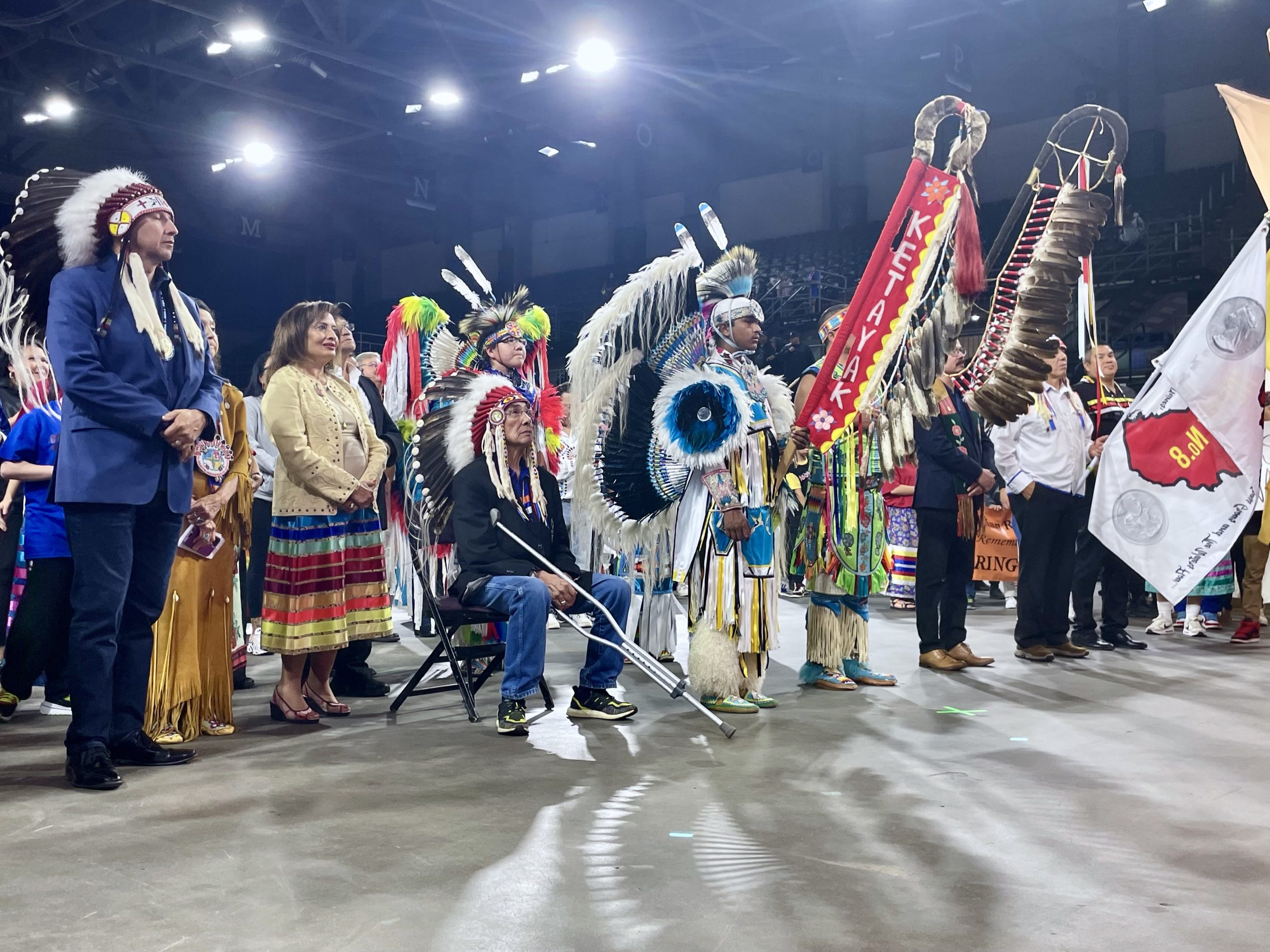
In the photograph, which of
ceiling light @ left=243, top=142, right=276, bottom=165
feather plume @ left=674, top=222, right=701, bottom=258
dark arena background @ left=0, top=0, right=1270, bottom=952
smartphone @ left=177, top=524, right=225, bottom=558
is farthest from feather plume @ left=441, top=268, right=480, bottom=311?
ceiling light @ left=243, top=142, right=276, bottom=165

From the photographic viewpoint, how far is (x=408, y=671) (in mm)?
4910

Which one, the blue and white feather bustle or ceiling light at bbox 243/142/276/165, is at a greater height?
ceiling light at bbox 243/142/276/165

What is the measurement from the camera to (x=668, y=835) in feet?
7.93

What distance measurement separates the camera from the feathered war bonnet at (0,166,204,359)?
9.45 feet

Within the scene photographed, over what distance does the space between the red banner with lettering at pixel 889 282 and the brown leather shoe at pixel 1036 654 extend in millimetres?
1990

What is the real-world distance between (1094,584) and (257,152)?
1041 centimetres

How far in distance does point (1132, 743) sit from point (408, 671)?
299 cm

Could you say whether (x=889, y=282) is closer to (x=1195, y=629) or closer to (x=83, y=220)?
(x=83, y=220)

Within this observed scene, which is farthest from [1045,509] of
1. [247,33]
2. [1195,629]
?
[247,33]

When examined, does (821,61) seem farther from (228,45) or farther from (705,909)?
(705,909)

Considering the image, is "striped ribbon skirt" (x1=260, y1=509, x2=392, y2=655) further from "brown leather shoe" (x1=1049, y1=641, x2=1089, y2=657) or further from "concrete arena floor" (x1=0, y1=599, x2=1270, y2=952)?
"brown leather shoe" (x1=1049, y1=641, x2=1089, y2=657)

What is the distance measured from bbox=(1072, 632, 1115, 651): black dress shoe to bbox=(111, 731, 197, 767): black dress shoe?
4205mm

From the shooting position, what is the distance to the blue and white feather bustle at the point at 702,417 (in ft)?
12.4

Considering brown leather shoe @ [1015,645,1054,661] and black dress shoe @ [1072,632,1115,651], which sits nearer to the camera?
brown leather shoe @ [1015,645,1054,661]
